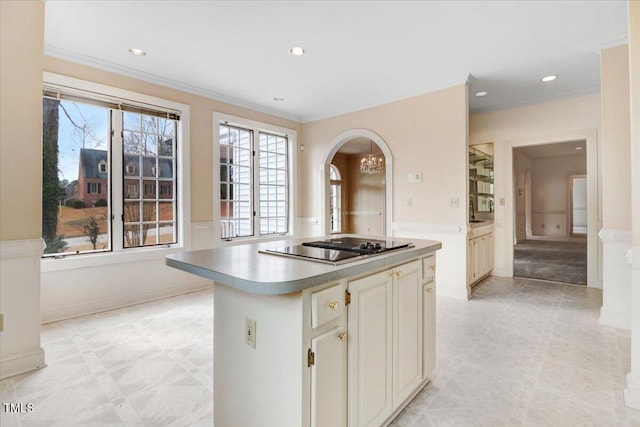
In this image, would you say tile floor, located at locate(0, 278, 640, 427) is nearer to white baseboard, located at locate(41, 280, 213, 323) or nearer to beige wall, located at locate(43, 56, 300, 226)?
white baseboard, located at locate(41, 280, 213, 323)

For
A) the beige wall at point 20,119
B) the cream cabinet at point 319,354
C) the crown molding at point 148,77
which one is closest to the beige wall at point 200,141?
the crown molding at point 148,77

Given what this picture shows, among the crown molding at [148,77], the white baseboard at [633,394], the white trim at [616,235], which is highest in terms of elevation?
the crown molding at [148,77]

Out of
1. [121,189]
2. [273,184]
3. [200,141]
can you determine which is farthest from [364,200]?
[121,189]

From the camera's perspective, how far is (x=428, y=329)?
1.95m

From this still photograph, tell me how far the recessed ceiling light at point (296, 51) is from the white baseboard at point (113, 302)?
123 inches

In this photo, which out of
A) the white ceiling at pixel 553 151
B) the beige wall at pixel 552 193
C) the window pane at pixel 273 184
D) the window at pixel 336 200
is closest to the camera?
the window pane at pixel 273 184

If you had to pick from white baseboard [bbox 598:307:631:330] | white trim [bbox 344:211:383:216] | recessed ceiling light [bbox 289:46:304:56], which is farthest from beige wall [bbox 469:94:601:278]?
white trim [bbox 344:211:383:216]

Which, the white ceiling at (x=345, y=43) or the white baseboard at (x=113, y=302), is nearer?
the white ceiling at (x=345, y=43)

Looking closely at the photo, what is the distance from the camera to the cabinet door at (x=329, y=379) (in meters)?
1.17

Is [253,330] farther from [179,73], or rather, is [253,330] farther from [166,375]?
[179,73]

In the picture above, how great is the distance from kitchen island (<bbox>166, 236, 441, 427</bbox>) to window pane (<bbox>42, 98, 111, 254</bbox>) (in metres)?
2.50

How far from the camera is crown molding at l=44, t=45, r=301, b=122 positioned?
3100mm

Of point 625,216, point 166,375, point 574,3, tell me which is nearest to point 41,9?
point 166,375

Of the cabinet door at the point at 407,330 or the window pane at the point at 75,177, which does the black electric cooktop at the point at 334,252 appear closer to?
the cabinet door at the point at 407,330
